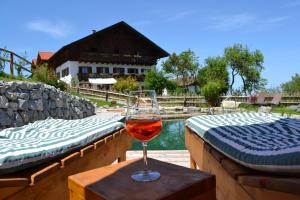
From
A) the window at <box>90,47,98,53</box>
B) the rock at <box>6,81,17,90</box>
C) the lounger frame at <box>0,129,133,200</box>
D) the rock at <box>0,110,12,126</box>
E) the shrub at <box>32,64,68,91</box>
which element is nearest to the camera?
the lounger frame at <box>0,129,133,200</box>

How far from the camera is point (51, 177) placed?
1.63 m

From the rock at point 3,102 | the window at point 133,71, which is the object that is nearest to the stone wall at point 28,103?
the rock at point 3,102

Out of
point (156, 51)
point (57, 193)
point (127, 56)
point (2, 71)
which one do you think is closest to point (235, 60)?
point (156, 51)

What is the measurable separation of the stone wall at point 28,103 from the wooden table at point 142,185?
460 centimetres

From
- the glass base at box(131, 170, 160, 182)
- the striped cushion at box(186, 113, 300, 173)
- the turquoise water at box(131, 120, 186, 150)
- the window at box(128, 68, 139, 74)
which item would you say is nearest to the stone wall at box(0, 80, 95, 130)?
the turquoise water at box(131, 120, 186, 150)

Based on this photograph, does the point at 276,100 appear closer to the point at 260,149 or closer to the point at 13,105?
the point at 13,105

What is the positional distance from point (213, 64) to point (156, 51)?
9.42 meters

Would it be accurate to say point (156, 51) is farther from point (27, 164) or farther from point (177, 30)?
point (27, 164)

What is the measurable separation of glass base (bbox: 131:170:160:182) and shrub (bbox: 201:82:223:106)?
19928 mm

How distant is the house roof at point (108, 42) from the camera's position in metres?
30.0

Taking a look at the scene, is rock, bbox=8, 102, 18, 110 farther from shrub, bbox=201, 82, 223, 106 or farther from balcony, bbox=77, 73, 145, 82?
balcony, bbox=77, 73, 145, 82

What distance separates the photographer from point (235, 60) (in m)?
40.4

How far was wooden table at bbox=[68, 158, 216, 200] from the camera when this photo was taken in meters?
1.06

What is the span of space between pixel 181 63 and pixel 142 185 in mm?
37105
